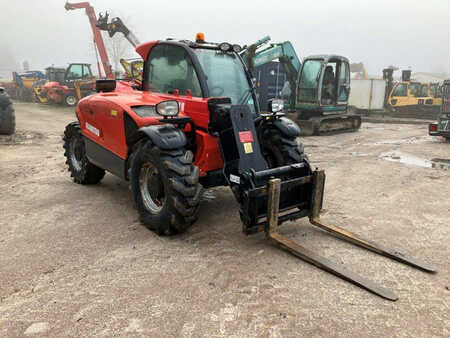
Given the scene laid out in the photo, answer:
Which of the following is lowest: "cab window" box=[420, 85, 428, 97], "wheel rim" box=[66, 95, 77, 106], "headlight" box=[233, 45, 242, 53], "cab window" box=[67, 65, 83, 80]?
"wheel rim" box=[66, 95, 77, 106]

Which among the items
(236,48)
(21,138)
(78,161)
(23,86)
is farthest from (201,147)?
(23,86)

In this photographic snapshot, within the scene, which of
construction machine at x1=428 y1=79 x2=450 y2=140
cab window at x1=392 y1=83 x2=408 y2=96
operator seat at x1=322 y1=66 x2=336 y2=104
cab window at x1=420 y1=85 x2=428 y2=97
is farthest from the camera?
cab window at x1=420 y1=85 x2=428 y2=97

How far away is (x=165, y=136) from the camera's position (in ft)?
11.9

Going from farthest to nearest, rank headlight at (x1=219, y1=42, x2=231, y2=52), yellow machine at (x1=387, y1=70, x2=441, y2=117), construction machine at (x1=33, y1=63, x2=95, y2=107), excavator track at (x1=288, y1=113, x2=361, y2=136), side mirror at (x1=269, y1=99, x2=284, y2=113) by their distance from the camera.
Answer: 1. construction machine at (x1=33, y1=63, x2=95, y2=107)
2. yellow machine at (x1=387, y1=70, x2=441, y2=117)
3. excavator track at (x1=288, y1=113, x2=361, y2=136)
4. side mirror at (x1=269, y1=99, x2=284, y2=113)
5. headlight at (x1=219, y1=42, x2=231, y2=52)

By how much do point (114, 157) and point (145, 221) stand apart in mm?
1094

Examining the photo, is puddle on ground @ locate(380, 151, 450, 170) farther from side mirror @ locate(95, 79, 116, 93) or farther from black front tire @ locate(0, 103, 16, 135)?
black front tire @ locate(0, 103, 16, 135)

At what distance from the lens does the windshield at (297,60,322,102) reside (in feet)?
39.3

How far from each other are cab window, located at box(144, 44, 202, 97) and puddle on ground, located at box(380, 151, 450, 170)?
18.0 feet

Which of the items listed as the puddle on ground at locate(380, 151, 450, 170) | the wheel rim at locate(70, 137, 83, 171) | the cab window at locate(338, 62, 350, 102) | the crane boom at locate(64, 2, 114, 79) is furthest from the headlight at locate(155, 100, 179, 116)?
the crane boom at locate(64, 2, 114, 79)

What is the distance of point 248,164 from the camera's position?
3.81 metres

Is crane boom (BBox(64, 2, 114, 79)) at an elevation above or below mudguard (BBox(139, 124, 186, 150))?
above

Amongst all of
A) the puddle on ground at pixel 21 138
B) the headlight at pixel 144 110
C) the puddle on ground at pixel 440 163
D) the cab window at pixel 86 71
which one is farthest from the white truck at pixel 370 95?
the headlight at pixel 144 110

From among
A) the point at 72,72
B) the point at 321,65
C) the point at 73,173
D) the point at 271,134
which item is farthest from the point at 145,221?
the point at 72,72

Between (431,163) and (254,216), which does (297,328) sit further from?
(431,163)
